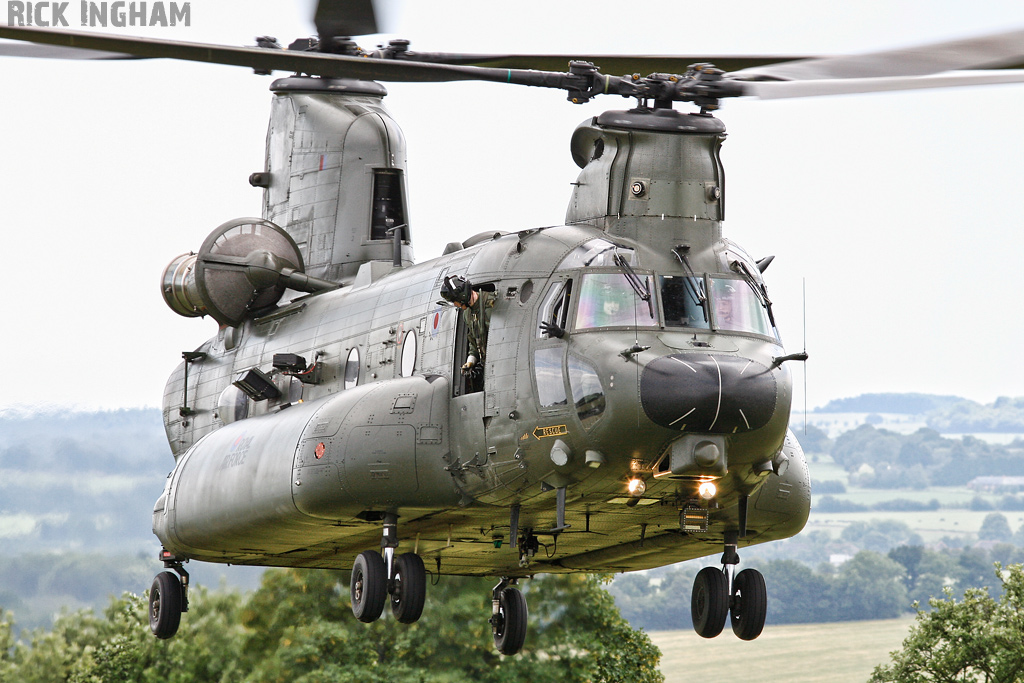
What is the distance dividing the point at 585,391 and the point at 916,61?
4.06 meters

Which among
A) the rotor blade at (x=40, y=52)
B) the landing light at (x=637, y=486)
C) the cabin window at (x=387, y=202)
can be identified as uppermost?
the rotor blade at (x=40, y=52)

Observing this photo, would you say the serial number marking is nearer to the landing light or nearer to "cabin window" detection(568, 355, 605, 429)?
"cabin window" detection(568, 355, 605, 429)

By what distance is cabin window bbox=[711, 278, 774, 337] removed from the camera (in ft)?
45.7

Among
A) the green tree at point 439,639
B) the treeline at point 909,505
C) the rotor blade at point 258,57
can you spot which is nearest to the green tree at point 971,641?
the green tree at point 439,639

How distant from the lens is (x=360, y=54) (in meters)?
20.5

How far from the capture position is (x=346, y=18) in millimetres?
19391

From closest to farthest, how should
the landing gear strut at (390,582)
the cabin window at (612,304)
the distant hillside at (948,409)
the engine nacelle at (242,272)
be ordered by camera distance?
the cabin window at (612,304)
the landing gear strut at (390,582)
the engine nacelle at (242,272)
the distant hillside at (948,409)

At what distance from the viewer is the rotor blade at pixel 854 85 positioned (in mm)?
13156

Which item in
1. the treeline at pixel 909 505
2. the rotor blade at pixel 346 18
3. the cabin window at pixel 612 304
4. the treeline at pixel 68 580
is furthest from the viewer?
the treeline at pixel 909 505

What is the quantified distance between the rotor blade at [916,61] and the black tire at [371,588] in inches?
240

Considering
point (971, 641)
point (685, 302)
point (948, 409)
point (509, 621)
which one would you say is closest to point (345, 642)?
point (971, 641)

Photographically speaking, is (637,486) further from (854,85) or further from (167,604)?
(167,604)

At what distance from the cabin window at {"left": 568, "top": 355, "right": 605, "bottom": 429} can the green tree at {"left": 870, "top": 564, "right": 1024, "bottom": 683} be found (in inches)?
804

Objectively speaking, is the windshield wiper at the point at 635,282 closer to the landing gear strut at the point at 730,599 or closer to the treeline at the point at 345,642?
the landing gear strut at the point at 730,599
